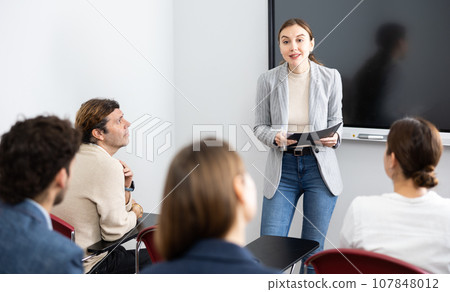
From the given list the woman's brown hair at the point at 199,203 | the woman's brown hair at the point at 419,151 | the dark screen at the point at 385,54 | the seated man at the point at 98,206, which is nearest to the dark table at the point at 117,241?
the seated man at the point at 98,206

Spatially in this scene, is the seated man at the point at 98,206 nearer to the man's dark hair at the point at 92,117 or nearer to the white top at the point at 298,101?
the man's dark hair at the point at 92,117

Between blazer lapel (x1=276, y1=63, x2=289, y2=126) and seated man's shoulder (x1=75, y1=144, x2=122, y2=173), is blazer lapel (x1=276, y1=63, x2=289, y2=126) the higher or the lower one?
the higher one

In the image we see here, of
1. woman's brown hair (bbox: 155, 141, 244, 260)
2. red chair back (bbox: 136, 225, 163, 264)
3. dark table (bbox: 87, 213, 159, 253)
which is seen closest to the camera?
woman's brown hair (bbox: 155, 141, 244, 260)

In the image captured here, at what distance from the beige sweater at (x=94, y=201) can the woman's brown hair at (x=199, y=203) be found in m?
1.22

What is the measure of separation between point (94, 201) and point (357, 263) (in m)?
1.24

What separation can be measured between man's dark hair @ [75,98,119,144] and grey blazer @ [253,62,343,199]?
89cm

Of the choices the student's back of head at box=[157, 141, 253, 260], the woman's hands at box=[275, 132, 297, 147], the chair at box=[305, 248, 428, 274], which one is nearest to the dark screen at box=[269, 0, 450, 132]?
the woman's hands at box=[275, 132, 297, 147]

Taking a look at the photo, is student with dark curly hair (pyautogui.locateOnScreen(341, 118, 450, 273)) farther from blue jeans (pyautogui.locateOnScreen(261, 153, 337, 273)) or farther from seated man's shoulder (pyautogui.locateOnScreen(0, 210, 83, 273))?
blue jeans (pyautogui.locateOnScreen(261, 153, 337, 273))

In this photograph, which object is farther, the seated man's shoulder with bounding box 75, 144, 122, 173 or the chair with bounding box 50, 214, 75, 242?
the seated man's shoulder with bounding box 75, 144, 122, 173

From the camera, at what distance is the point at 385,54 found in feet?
9.81

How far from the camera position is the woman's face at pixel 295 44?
272 centimetres

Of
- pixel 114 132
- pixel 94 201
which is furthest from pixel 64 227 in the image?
pixel 114 132

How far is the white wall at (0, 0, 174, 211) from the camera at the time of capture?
2.60 meters
